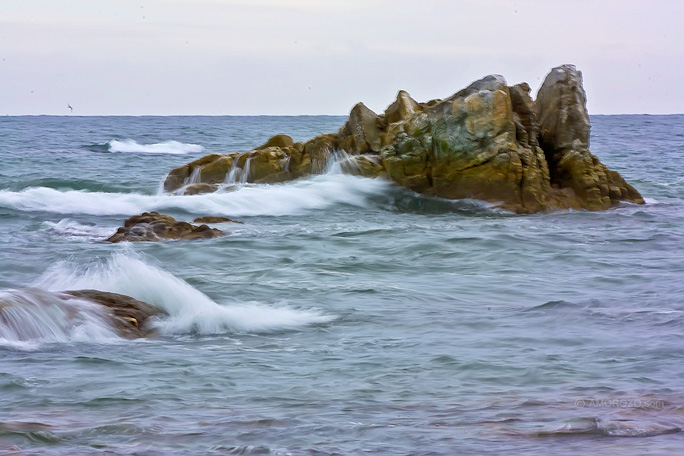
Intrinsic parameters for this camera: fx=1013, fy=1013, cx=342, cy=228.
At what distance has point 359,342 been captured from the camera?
8.43m

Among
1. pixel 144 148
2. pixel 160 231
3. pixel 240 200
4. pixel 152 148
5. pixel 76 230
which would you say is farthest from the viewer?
pixel 152 148

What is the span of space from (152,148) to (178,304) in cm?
3906

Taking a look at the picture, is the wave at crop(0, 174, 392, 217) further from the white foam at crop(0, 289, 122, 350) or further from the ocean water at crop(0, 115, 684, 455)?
the white foam at crop(0, 289, 122, 350)

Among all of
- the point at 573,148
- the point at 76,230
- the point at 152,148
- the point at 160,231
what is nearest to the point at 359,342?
the point at 160,231

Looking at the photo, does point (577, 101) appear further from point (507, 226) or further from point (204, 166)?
point (204, 166)

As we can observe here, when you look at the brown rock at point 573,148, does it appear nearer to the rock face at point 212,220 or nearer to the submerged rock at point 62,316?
the rock face at point 212,220

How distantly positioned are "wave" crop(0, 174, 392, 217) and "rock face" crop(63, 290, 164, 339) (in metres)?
9.39

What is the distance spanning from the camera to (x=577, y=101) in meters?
19.2

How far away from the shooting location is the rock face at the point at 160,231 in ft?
48.3

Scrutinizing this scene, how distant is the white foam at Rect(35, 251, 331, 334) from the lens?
29.7 ft

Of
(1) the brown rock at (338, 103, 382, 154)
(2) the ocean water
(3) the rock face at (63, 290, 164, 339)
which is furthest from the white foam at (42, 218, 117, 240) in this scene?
(1) the brown rock at (338, 103, 382, 154)

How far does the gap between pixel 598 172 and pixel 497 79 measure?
2.57 meters

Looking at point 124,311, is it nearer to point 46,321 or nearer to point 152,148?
point 46,321

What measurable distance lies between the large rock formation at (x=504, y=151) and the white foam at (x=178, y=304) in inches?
330
